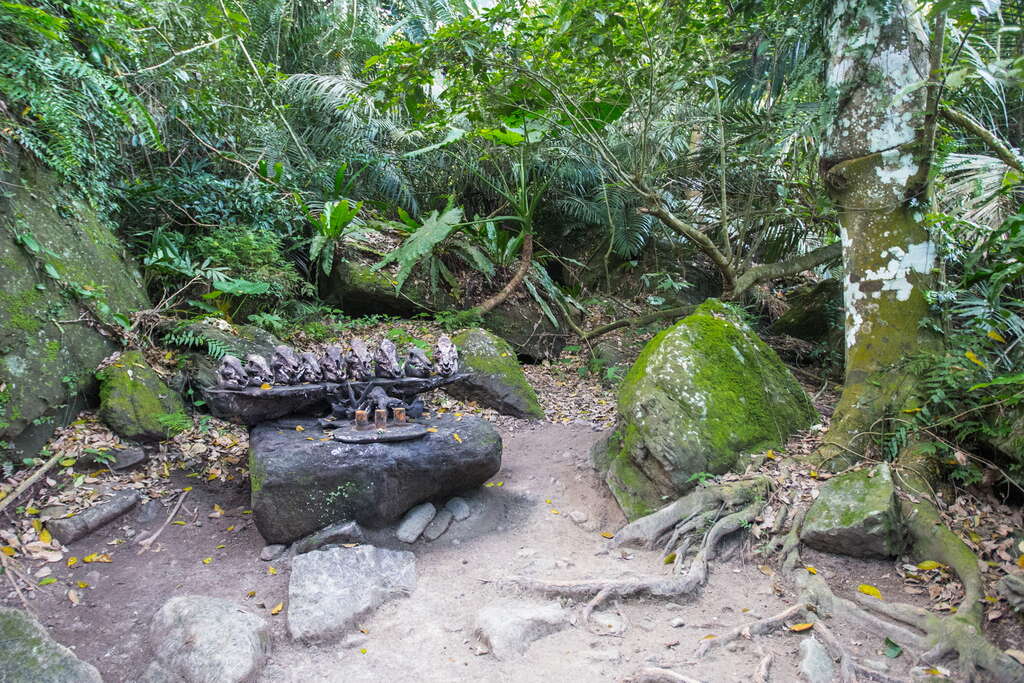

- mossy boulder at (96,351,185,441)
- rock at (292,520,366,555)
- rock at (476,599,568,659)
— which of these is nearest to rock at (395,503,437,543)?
rock at (292,520,366,555)

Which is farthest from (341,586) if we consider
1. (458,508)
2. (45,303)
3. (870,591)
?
(45,303)

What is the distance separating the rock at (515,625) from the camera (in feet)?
9.68

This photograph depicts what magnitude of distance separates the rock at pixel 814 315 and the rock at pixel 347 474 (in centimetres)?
559

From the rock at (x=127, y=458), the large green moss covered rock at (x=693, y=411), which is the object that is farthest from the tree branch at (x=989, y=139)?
the rock at (x=127, y=458)

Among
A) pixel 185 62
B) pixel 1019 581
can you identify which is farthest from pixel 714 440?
pixel 185 62

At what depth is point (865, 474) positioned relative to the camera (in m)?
3.66

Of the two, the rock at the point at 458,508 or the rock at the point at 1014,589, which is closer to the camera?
the rock at the point at 1014,589

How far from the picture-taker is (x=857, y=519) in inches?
132

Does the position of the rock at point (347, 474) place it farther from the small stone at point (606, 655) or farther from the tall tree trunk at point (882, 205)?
the tall tree trunk at point (882, 205)

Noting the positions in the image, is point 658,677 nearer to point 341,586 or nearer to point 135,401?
point 341,586

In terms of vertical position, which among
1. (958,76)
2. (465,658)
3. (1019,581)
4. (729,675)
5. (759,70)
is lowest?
(465,658)

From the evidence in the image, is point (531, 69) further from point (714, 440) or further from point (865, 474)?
point (865, 474)

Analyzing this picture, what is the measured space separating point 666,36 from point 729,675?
18.3ft

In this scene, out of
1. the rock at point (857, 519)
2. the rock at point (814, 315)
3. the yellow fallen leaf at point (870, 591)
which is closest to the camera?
the yellow fallen leaf at point (870, 591)
